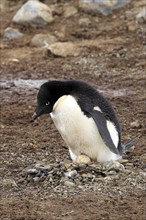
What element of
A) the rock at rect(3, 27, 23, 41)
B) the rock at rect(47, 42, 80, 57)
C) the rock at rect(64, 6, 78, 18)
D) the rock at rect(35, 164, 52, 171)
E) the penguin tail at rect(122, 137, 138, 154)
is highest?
the rock at rect(35, 164, 52, 171)

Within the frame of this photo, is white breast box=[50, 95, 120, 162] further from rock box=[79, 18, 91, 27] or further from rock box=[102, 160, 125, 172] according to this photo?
rock box=[79, 18, 91, 27]

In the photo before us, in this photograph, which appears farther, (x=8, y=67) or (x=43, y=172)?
(x=8, y=67)

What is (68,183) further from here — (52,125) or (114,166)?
(52,125)

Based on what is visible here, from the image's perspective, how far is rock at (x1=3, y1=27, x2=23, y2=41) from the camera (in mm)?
10516

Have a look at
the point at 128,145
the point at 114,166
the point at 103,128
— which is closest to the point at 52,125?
the point at 128,145

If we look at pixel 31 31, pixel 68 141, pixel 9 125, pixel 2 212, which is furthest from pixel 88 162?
pixel 31 31

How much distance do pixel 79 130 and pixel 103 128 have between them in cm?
18

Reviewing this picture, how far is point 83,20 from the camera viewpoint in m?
10.7

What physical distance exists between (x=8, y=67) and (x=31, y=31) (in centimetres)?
149

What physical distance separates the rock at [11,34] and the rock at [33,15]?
233mm

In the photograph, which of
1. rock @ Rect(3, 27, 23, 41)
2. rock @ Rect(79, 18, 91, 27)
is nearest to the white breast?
rock @ Rect(3, 27, 23, 41)

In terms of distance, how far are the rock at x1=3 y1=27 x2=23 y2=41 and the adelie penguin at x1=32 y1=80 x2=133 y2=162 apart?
5.02 m

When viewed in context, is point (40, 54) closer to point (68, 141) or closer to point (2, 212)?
point (68, 141)

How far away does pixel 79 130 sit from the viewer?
544cm
